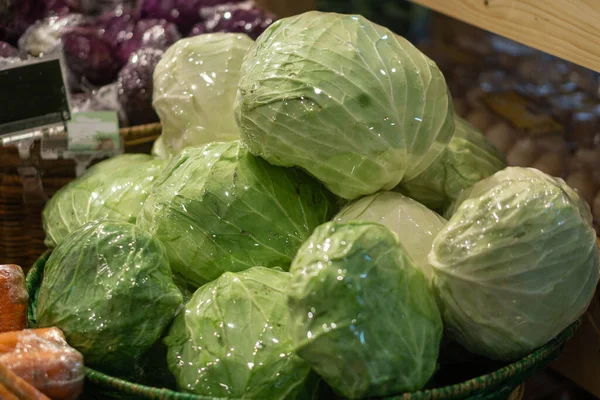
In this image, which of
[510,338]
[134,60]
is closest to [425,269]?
[510,338]

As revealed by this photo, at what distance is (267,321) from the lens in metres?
1.33

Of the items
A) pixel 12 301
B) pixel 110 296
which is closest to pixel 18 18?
pixel 12 301

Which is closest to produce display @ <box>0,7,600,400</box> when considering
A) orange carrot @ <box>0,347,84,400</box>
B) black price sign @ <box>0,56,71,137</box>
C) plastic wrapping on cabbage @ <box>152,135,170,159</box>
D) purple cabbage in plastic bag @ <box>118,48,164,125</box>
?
orange carrot @ <box>0,347,84,400</box>

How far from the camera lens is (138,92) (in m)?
2.45

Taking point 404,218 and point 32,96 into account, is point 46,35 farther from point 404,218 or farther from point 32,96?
point 404,218

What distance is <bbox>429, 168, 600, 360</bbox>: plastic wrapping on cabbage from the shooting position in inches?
50.0

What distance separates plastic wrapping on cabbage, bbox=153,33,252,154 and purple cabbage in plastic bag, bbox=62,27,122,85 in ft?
2.91

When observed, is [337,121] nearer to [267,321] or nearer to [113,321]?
[267,321]

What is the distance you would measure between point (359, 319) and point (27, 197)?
1475mm

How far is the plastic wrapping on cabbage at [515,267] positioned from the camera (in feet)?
4.17

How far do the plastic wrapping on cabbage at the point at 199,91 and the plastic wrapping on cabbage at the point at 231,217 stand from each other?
0.95ft

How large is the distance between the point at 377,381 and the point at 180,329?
460 mm

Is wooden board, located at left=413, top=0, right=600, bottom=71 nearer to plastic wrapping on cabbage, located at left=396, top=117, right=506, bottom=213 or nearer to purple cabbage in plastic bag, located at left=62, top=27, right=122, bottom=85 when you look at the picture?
plastic wrapping on cabbage, located at left=396, top=117, right=506, bottom=213

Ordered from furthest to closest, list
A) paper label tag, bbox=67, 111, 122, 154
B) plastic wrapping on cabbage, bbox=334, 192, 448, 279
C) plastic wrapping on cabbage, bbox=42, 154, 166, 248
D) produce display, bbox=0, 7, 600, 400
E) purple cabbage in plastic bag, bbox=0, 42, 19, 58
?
purple cabbage in plastic bag, bbox=0, 42, 19, 58, paper label tag, bbox=67, 111, 122, 154, plastic wrapping on cabbage, bbox=42, 154, 166, 248, plastic wrapping on cabbage, bbox=334, 192, 448, 279, produce display, bbox=0, 7, 600, 400
